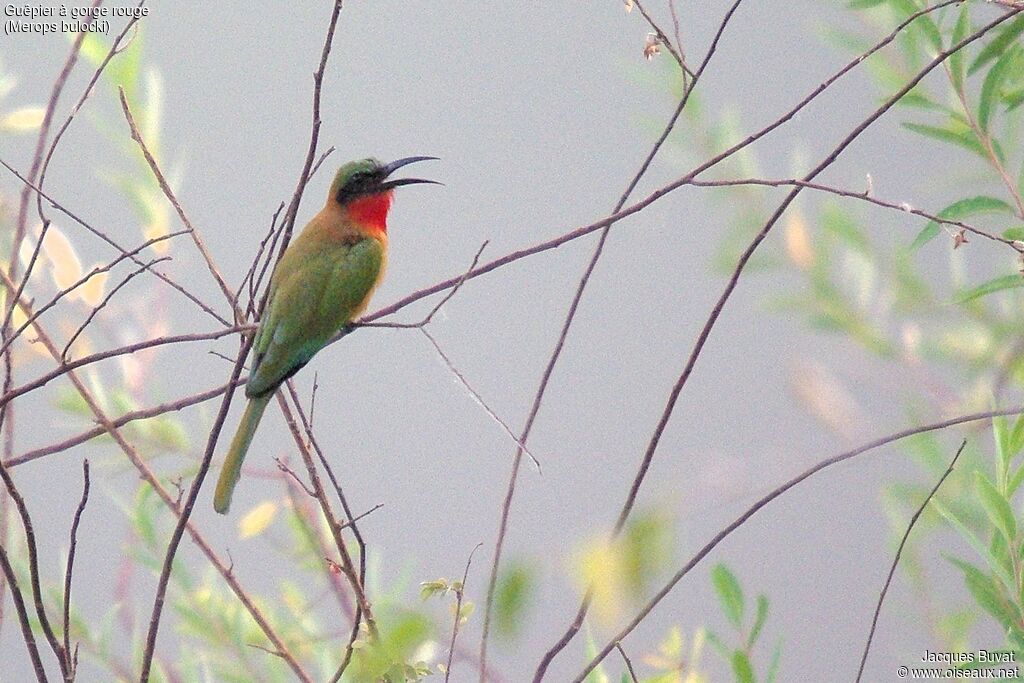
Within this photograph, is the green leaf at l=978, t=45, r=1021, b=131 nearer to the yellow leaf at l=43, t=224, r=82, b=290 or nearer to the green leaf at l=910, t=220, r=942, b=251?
the green leaf at l=910, t=220, r=942, b=251

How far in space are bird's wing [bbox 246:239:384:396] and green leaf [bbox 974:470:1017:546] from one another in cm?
76

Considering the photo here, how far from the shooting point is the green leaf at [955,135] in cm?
95

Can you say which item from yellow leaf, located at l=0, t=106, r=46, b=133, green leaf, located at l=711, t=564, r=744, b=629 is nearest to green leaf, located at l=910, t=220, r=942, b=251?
green leaf, located at l=711, t=564, r=744, b=629

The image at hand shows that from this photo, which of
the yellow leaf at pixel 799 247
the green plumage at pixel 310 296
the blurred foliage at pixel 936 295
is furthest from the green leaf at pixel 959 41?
the green plumage at pixel 310 296

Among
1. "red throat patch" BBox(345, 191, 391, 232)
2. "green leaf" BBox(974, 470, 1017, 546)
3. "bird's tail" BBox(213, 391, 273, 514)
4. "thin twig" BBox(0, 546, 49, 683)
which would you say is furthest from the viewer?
"red throat patch" BBox(345, 191, 391, 232)

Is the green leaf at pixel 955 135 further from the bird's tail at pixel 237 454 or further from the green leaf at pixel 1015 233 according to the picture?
the bird's tail at pixel 237 454

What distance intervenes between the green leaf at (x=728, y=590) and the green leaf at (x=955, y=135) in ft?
1.43

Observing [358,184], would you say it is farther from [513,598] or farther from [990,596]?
[513,598]

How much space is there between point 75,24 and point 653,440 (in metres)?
0.88

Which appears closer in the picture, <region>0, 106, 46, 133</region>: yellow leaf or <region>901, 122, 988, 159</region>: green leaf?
<region>901, 122, 988, 159</region>: green leaf

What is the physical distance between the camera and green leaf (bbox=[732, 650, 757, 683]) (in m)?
0.79

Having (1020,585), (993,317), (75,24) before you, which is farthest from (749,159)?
(75,24)

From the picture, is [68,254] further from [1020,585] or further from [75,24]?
[1020,585]

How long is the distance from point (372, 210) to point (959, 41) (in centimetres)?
108
